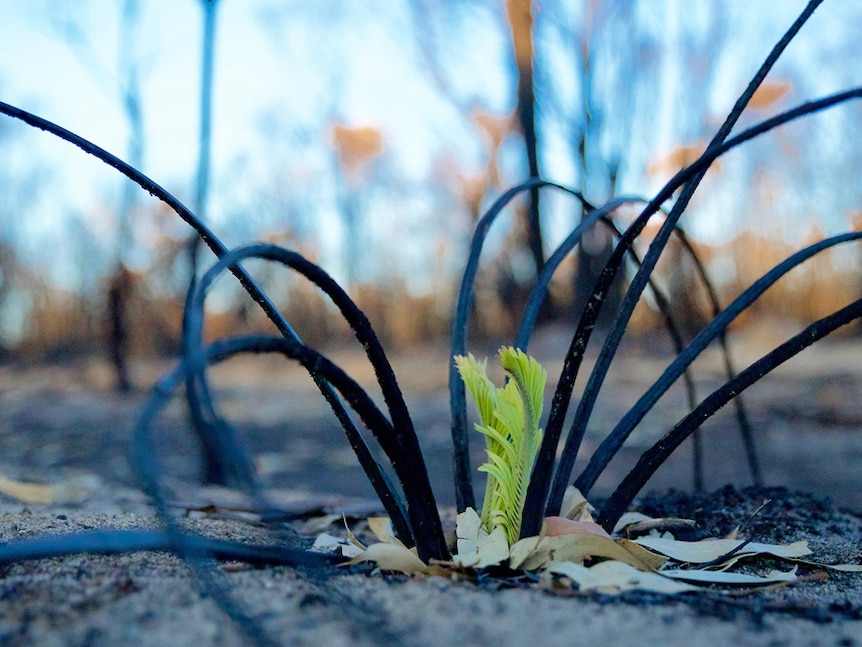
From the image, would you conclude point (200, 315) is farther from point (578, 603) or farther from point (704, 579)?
point (704, 579)

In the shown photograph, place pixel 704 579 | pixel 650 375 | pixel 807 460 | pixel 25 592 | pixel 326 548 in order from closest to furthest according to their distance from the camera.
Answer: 1. pixel 25 592
2. pixel 704 579
3. pixel 326 548
4. pixel 807 460
5. pixel 650 375

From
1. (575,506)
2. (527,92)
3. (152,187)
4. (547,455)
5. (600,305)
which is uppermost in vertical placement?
(527,92)

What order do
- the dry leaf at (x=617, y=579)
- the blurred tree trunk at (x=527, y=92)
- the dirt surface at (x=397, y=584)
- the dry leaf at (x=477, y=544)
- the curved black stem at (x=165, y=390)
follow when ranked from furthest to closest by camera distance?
the blurred tree trunk at (x=527, y=92), the dry leaf at (x=477, y=544), the dry leaf at (x=617, y=579), the dirt surface at (x=397, y=584), the curved black stem at (x=165, y=390)

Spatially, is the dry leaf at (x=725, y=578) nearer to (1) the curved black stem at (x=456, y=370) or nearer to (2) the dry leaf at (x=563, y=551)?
(2) the dry leaf at (x=563, y=551)

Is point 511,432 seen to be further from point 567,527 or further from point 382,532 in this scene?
point 382,532

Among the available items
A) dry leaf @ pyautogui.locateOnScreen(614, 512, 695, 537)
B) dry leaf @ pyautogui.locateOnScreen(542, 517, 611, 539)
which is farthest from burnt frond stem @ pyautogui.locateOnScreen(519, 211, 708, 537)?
dry leaf @ pyautogui.locateOnScreen(614, 512, 695, 537)

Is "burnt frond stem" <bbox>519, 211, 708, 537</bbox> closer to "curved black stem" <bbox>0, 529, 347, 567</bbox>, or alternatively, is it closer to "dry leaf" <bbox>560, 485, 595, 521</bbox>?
"dry leaf" <bbox>560, 485, 595, 521</bbox>

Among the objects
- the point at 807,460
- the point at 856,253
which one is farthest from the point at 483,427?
the point at 856,253

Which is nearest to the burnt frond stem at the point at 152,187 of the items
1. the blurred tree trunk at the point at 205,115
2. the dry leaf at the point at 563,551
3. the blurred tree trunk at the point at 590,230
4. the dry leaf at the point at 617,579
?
the dry leaf at the point at 563,551

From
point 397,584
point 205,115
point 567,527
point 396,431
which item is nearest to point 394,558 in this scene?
point 397,584
